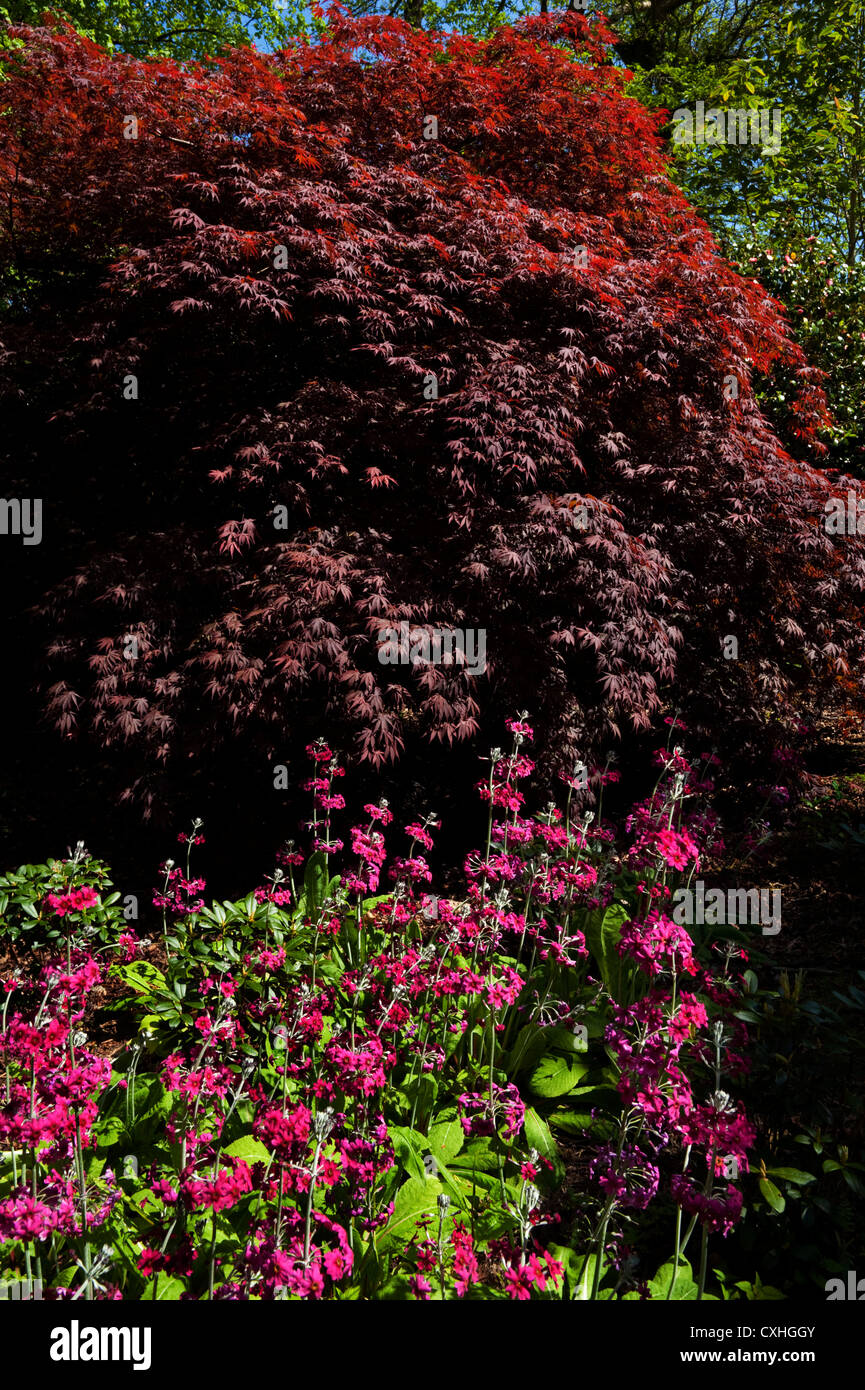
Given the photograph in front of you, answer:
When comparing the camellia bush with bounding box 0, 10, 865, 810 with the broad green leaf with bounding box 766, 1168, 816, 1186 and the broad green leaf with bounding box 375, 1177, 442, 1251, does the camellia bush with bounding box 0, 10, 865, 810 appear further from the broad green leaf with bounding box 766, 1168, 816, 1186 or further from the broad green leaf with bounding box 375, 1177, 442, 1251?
the broad green leaf with bounding box 766, 1168, 816, 1186

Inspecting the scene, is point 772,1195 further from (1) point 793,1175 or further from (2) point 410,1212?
(2) point 410,1212

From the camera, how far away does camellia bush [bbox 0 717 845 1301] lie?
168 cm

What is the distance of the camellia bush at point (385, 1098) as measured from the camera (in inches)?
66.2

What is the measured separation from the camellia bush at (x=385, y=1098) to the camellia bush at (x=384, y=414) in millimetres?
781

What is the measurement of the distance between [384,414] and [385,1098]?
3.33m

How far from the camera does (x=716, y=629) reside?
4.92 m

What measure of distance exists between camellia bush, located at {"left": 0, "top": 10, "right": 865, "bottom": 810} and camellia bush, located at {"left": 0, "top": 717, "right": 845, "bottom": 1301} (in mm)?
781

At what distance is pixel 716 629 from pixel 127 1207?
419cm

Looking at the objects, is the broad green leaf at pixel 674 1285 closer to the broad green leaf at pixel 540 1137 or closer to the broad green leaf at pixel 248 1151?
the broad green leaf at pixel 540 1137

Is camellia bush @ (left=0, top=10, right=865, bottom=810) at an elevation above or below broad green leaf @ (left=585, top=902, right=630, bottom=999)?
above

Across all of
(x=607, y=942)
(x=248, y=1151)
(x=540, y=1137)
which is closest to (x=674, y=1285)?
(x=540, y=1137)

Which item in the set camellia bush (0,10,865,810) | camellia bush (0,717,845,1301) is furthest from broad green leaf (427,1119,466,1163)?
camellia bush (0,10,865,810)

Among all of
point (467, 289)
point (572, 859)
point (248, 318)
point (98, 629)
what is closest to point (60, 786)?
point (98, 629)
